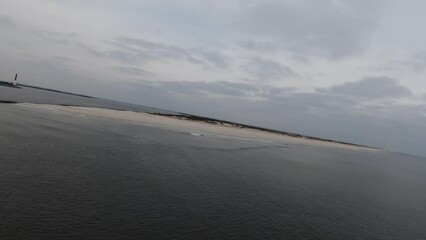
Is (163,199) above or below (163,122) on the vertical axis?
below

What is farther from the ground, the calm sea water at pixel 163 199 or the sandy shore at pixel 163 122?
the sandy shore at pixel 163 122

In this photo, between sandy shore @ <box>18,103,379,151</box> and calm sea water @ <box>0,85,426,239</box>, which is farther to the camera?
sandy shore @ <box>18,103,379,151</box>

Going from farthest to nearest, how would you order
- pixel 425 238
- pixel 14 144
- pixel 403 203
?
pixel 403 203 < pixel 14 144 < pixel 425 238

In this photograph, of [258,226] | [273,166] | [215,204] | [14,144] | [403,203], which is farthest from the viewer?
[273,166]

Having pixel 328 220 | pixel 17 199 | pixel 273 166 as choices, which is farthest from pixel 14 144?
pixel 273 166

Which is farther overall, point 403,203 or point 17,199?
point 403,203

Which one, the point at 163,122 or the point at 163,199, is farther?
the point at 163,122

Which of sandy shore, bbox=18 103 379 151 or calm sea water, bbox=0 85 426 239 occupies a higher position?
sandy shore, bbox=18 103 379 151

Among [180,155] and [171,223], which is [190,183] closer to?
[171,223]
